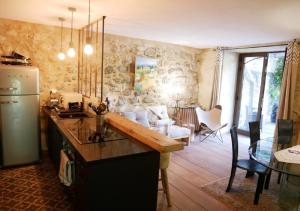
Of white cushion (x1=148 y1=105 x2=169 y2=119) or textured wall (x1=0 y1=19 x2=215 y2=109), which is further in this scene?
white cushion (x1=148 y1=105 x2=169 y2=119)

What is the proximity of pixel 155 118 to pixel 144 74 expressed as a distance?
41.9 inches

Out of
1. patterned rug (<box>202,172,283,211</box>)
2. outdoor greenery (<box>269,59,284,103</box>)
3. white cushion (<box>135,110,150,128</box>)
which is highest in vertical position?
outdoor greenery (<box>269,59,284,103</box>)

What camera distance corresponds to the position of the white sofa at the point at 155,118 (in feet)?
15.6

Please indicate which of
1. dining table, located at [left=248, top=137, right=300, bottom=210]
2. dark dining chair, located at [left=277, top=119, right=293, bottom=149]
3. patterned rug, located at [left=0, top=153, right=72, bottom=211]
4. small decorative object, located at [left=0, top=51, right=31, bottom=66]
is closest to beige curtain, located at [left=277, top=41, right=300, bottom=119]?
dark dining chair, located at [left=277, top=119, right=293, bottom=149]

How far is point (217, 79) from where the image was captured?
5.77m

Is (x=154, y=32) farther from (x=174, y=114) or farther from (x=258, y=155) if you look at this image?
(x=258, y=155)

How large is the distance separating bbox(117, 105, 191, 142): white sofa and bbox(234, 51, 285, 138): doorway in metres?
2.13

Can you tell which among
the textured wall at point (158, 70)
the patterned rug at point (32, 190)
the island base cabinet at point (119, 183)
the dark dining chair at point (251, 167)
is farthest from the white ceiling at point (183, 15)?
the patterned rug at point (32, 190)

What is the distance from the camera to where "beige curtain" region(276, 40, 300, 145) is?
4137 millimetres

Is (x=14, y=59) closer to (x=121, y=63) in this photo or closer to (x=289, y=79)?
(x=121, y=63)

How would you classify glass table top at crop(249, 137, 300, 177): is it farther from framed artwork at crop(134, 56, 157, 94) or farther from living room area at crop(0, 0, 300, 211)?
framed artwork at crop(134, 56, 157, 94)

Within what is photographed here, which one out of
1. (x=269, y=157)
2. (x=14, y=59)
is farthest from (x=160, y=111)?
(x=14, y=59)

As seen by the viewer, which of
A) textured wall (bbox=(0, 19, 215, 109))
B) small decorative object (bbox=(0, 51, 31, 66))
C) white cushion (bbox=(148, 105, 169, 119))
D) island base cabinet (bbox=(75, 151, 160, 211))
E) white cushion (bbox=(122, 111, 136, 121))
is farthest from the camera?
white cushion (bbox=(148, 105, 169, 119))

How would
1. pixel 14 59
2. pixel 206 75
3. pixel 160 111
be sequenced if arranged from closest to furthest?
pixel 14 59 → pixel 160 111 → pixel 206 75
